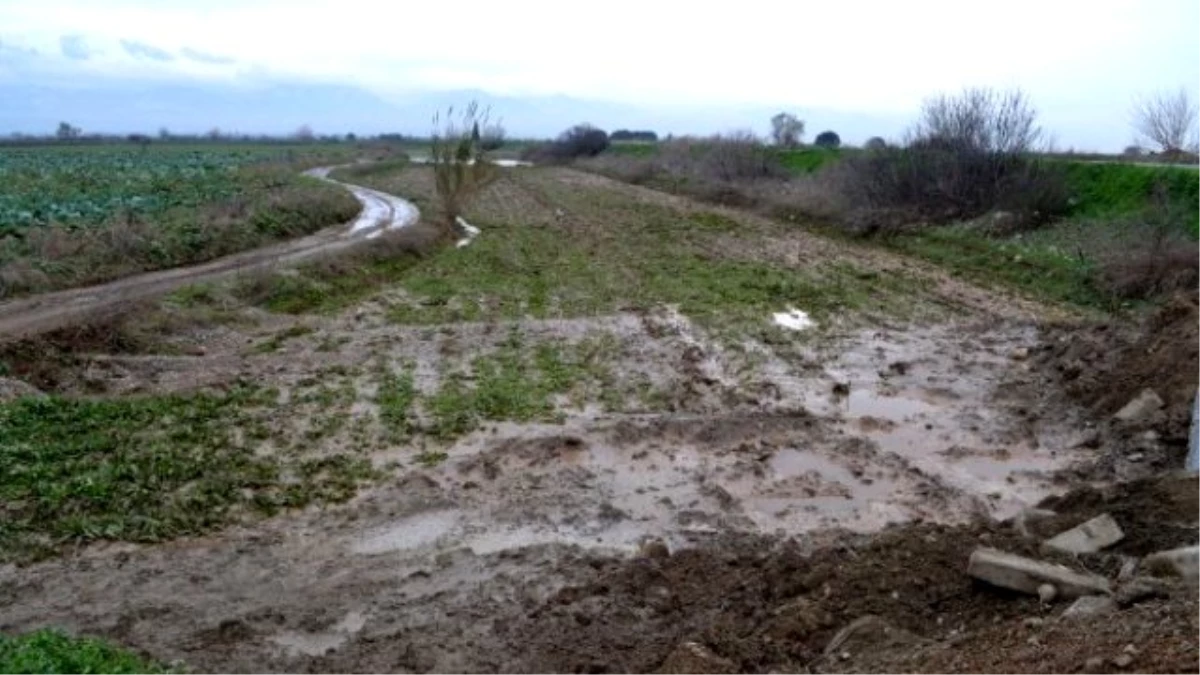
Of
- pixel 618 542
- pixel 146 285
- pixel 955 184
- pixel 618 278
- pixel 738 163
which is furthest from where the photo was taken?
pixel 738 163

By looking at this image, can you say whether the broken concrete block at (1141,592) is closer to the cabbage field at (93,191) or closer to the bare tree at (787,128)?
the cabbage field at (93,191)

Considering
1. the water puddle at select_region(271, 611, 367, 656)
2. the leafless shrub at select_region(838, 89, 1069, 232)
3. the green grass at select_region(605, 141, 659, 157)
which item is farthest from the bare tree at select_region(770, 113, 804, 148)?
the water puddle at select_region(271, 611, 367, 656)

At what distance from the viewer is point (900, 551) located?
7.53 meters

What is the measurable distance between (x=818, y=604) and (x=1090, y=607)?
165 cm

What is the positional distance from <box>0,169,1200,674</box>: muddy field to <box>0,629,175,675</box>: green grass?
487 mm

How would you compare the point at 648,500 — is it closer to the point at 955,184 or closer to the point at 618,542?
the point at 618,542

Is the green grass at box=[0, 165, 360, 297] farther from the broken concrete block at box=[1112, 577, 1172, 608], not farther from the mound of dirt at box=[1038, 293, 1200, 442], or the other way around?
the broken concrete block at box=[1112, 577, 1172, 608]

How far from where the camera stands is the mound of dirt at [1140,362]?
11.4m

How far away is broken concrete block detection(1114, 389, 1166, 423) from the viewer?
1127cm

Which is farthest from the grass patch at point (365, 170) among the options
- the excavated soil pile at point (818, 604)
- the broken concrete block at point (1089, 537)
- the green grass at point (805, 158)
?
the broken concrete block at point (1089, 537)

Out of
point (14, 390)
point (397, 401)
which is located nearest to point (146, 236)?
point (14, 390)

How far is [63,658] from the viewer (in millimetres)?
5652

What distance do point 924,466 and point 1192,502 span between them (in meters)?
2.92

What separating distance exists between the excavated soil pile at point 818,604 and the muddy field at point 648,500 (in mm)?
26
